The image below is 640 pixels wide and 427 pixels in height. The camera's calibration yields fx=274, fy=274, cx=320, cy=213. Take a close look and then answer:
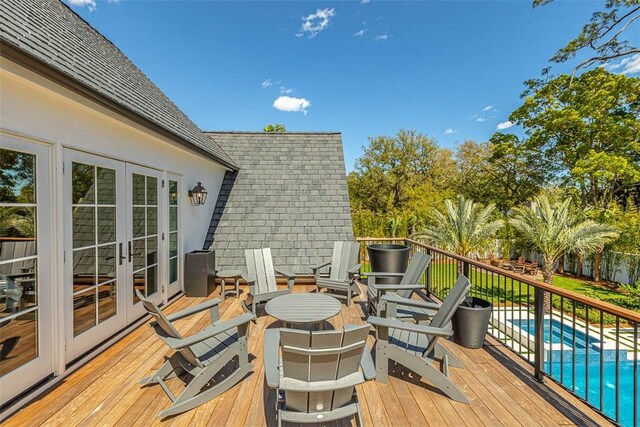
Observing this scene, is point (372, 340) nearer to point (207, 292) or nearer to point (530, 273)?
point (207, 292)

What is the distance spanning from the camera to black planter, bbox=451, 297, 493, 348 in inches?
136

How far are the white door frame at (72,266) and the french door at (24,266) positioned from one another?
19cm

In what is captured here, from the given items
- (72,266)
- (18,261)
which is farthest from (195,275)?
(18,261)

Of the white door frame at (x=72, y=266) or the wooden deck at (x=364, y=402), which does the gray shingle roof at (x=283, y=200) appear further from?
the wooden deck at (x=364, y=402)

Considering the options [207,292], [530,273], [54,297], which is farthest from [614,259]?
[54,297]

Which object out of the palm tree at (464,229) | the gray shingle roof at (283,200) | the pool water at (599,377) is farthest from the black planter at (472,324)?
the palm tree at (464,229)

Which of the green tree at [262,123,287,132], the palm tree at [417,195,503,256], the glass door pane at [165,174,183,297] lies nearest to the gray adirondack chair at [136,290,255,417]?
the glass door pane at [165,174,183,297]

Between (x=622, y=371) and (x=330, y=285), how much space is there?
239 inches

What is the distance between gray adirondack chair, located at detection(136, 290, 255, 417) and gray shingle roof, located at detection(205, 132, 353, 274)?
12.0 ft

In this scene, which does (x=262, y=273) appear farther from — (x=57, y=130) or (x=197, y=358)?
(x=57, y=130)

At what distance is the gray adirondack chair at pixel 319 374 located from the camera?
1.84m

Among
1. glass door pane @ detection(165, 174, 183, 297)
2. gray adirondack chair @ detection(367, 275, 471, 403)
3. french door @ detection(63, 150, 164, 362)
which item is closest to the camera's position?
gray adirondack chair @ detection(367, 275, 471, 403)

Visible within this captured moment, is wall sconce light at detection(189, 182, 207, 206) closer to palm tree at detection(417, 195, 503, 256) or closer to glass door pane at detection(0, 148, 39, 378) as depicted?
glass door pane at detection(0, 148, 39, 378)

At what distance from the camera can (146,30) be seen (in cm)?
843
